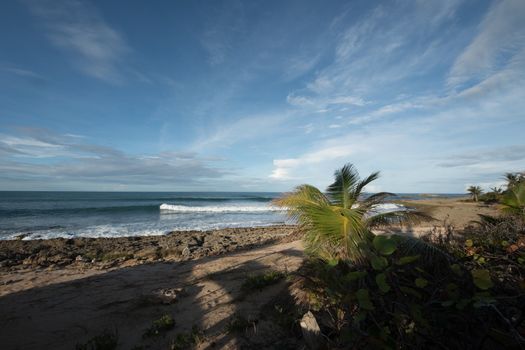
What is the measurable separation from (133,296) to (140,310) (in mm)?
990

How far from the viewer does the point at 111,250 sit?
11.8 metres

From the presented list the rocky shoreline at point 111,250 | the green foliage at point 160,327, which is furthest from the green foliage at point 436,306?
the rocky shoreline at point 111,250

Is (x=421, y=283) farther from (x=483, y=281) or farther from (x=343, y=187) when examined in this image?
(x=343, y=187)

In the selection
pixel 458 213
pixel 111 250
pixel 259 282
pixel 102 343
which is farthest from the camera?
pixel 458 213

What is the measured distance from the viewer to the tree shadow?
13.3 feet

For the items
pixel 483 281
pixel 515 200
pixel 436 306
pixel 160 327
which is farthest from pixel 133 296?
pixel 515 200

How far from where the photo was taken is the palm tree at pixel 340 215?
381cm

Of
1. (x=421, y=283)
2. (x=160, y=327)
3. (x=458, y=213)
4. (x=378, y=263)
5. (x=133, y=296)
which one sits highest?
(x=378, y=263)

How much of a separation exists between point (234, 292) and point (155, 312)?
1.58 meters

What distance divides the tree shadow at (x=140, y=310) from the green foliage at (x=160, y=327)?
0.19 feet

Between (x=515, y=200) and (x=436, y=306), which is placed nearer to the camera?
(x=436, y=306)

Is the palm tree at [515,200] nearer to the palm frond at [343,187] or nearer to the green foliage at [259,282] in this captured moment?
the palm frond at [343,187]

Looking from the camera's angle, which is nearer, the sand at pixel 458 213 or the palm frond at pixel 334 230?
the palm frond at pixel 334 230

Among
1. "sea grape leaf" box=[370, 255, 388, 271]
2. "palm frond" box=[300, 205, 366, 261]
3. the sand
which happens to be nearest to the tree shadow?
"palm frond" box=[300, 205, 366, 261]
